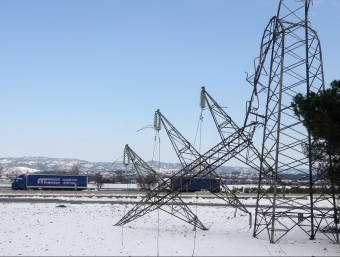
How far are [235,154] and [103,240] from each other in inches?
244

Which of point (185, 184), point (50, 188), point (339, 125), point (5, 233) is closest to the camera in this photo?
point (339, 125)

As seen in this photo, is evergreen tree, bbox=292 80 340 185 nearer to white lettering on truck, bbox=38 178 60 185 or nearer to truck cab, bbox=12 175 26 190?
white lettering on truck, bbox=38 178 60 185

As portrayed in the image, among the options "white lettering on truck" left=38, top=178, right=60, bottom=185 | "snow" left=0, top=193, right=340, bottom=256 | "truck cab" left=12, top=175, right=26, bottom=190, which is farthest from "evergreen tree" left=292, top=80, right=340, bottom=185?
"truck cab" left=12, top=175, right=26, bottom=190

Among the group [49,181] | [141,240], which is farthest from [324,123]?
[49,181]

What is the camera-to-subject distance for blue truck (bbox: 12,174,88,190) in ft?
230

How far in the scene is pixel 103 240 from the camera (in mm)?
16594

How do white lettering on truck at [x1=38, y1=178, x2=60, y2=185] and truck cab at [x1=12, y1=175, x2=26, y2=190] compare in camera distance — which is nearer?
truck cab at [x1=12, y1=175, x2=26, y2=190]

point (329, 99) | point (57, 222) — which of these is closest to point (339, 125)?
point (329, 99)

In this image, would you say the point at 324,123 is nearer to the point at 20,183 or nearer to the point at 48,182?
the point at 48,182

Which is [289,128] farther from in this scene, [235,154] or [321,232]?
[321,232]

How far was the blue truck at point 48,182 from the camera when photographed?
70.2 m

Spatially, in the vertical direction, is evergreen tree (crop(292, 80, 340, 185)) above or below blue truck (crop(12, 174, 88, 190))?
above

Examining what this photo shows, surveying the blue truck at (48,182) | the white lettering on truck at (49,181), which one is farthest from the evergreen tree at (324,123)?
the white lettering on truck at (49,181)

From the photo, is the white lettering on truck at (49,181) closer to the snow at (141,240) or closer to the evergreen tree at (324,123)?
the snow at (141,240)
